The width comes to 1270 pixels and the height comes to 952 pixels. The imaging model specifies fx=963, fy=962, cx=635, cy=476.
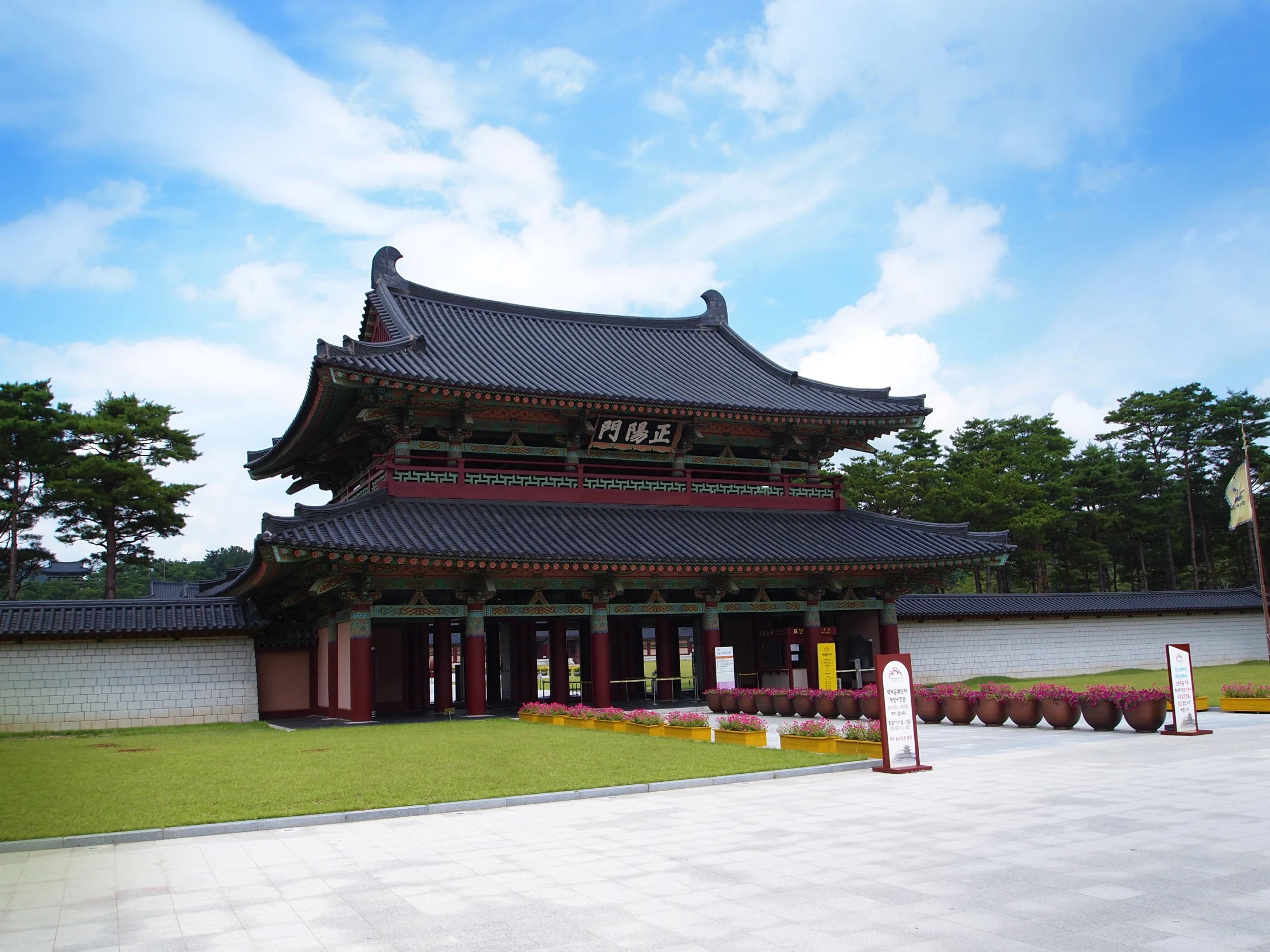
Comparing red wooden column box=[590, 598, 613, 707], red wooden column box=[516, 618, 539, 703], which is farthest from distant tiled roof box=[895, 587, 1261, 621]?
red wooden column box=[516, 618, 539, 703]

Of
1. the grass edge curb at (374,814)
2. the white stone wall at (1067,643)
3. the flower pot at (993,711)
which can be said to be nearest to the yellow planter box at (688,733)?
the grass edge curb at (374,814)

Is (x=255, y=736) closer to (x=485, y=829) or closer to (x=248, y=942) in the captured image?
(x=485, y=829)

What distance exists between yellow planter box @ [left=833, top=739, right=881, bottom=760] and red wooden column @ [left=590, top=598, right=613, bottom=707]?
1056cm

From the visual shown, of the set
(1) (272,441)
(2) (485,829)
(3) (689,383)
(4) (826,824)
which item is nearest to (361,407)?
(1) (272,441)

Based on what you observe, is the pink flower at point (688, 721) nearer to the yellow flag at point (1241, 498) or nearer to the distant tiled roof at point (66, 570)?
the yellow flag at point (1241, 498)

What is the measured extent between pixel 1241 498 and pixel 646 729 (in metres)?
24.6

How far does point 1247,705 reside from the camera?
20.3 meters

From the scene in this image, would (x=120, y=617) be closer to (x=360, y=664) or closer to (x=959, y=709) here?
(x=360, y=664)

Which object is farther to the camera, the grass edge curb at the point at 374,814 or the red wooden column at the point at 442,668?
the red wooden column at the point at 442,668

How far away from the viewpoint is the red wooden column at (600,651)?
82.9ft

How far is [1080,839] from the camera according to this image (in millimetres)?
8508

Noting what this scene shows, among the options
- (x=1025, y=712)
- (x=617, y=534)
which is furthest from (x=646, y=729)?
(x=617, y=534)

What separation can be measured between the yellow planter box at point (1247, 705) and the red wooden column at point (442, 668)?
18008 mm

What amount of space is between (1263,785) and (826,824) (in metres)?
5.46
